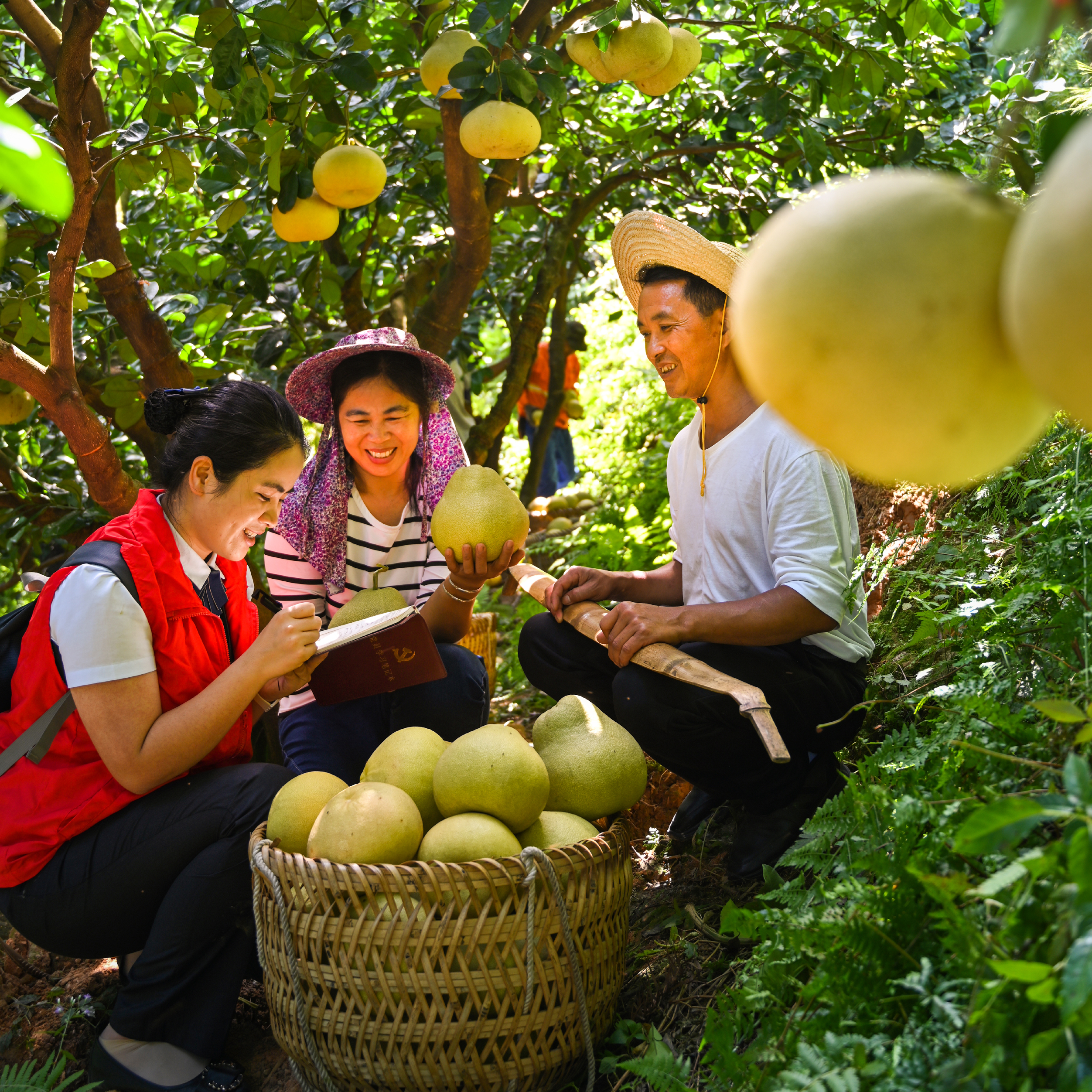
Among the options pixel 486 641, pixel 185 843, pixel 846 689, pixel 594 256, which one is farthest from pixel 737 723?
pixel 594 256

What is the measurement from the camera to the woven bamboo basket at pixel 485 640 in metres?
3.77

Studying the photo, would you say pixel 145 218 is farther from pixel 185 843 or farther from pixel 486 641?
pixel 185 843

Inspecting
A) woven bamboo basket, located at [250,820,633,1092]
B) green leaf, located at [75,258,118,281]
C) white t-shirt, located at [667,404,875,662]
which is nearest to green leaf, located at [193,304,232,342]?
green leaf, located at [75,258,118,281]

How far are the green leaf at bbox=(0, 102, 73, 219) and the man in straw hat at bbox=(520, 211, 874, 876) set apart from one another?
6.27 ft

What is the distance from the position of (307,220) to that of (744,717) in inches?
78.0

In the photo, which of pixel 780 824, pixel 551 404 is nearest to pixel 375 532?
pixel 780 824

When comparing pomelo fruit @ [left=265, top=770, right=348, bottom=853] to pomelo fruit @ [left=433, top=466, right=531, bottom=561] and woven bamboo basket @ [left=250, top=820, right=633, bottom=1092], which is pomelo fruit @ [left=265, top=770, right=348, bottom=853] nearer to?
woven bamboo basket @ [left=250, top=820, right=633, bottom=1092]

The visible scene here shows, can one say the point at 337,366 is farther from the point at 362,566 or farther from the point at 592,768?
the point at 592,768

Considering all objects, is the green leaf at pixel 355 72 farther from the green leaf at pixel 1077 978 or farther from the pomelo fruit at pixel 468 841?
the green leaf at pixel 1077 978

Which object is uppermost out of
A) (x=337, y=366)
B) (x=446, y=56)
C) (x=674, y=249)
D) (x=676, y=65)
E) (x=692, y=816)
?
(x=446, y=56)

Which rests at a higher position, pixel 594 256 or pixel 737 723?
pixel 594 256

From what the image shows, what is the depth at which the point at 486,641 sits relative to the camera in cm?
399

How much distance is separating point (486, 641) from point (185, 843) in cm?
197

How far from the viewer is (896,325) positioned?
0.58 meters
